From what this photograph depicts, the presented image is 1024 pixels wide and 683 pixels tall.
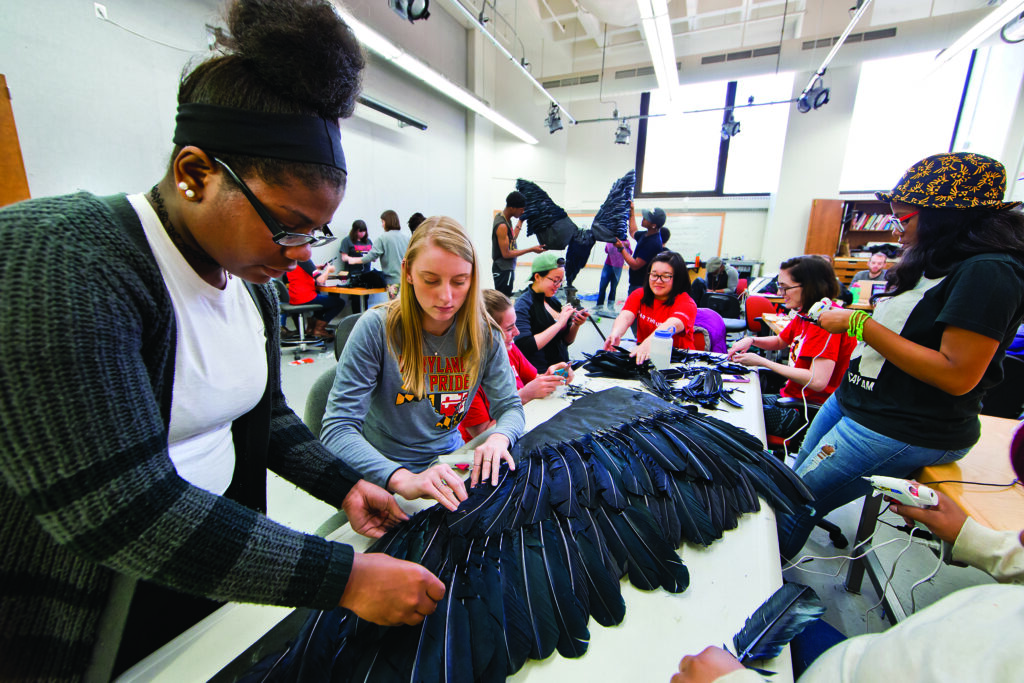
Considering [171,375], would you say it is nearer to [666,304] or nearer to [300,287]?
[666,304]

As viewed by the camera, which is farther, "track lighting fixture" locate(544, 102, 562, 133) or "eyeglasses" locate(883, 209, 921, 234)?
"track lighting fixture" locate(544, 102, 562, 133)

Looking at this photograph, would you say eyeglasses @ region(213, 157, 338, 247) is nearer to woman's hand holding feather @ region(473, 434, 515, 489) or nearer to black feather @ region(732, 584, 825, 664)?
woman's hand holding feather @ region(473, 434, 515, 489)

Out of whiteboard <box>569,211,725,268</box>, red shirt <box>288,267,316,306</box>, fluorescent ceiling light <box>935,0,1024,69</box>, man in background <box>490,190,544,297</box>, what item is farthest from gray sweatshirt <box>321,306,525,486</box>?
whiteboard <box>569,211,725,268</box>

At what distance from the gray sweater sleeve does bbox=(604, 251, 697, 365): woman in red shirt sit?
70.9 inches

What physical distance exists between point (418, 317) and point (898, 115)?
31.0ft

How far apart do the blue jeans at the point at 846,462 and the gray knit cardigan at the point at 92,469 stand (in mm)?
1375

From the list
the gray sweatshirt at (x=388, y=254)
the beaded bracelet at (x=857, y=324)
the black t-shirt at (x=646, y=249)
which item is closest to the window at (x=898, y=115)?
the black t-shirt at (x=646, y=249)

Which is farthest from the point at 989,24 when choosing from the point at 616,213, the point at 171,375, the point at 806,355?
the point at 171,375

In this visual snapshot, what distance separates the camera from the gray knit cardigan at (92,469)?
43 cm

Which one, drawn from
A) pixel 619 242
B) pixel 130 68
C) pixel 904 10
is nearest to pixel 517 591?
pixel 619 242

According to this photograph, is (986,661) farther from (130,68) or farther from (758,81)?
(758,81)

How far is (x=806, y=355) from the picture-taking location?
Result: 7.90ft

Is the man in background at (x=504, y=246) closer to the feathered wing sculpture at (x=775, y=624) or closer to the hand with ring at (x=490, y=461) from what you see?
the hand with ring at (x=490, y=461)

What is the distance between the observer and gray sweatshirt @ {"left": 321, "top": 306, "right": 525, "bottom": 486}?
1.30 metres
